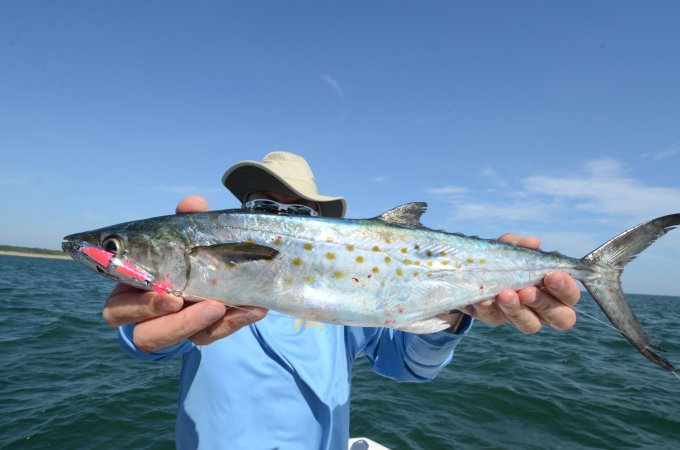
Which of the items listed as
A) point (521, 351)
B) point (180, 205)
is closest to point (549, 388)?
point (521, 351)

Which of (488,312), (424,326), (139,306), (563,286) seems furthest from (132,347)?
(563,286)

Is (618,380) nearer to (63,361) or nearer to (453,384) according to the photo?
(453,384)

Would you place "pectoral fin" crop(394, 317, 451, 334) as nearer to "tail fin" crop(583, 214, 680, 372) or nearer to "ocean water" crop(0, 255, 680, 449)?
"tail fin" crop(583, 214, 680, 372)

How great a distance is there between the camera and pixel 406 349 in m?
3.10

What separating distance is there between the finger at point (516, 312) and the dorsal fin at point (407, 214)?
77 centimetres

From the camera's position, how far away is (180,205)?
8.51ft

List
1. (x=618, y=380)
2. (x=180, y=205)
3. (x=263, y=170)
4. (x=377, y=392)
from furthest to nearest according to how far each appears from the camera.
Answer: (x=618, y=380) → (x=377, y=392) → (x=263, y=170) → (x=180, y=205)

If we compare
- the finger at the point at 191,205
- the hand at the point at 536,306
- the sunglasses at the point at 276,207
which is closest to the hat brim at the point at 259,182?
the sunglasses at the point at 276,207

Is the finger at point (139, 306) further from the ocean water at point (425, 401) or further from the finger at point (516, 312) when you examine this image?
the ocean water at point (425, 401)

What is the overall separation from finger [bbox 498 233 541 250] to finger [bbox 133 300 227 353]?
2.28m

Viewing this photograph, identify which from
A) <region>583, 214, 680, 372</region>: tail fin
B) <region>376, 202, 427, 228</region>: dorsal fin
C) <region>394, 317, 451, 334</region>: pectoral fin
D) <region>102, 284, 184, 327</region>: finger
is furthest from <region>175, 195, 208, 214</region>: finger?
<region>583, 214, 680, 372</region>: tail fin

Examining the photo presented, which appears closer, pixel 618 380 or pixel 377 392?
pixel 377 392

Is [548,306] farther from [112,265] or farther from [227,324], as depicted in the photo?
[112,265]

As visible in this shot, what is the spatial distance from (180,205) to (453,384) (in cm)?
709
